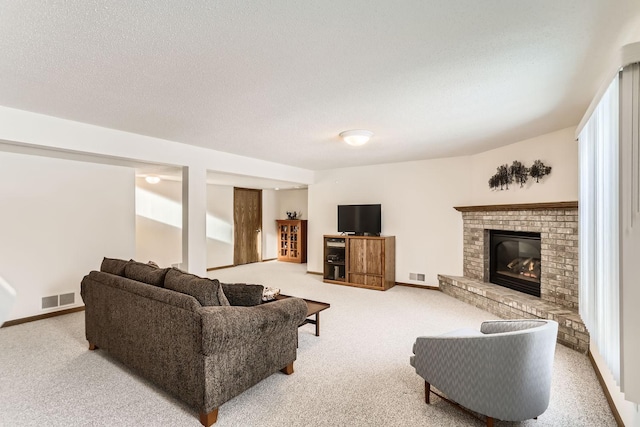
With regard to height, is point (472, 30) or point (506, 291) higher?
point (472, 30)

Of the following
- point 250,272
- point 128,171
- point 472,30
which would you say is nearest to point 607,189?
point 472,30

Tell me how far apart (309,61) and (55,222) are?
4.31 metres

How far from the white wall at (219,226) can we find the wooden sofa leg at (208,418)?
235 inches

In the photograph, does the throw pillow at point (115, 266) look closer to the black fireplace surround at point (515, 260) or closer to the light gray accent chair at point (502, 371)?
the light gray accent chair at point (502, 371)

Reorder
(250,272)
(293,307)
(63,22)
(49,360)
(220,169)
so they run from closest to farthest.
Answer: (63,22) < (293,307) < (49,360) < (220,169) < (250,272)

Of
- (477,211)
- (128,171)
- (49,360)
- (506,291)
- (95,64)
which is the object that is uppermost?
(95,64)

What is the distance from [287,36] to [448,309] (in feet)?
13.7

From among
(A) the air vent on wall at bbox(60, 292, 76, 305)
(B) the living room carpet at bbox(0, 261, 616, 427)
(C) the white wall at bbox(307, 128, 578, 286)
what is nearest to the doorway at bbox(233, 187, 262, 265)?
(C) the white wall at bbox(307, 128, 578, 286)

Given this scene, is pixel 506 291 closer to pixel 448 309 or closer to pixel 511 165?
pixel 448 309

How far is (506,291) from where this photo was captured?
4547 millimetres

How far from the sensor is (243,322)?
2.36 m

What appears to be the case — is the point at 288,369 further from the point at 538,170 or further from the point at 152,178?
the point at 152,178

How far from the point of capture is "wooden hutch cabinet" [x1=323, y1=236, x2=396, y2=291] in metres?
5.93

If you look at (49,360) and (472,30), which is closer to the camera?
(472,30)
